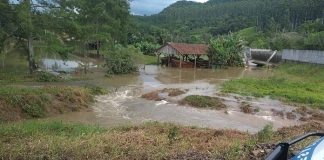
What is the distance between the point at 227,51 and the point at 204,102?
27867 mm

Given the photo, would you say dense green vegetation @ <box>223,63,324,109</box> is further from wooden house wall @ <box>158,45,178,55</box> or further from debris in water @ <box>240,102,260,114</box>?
wooden house wall @ <box>158,45,178,55</box>

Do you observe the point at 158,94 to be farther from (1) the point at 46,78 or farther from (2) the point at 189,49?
(2) the point at 189,49

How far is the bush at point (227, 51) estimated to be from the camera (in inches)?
1869

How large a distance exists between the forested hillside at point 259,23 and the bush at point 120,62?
20946 mm

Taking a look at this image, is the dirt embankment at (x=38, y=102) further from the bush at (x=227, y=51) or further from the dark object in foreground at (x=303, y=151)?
the bush at (x=227, y=51)

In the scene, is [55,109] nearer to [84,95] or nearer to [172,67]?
[84,95]

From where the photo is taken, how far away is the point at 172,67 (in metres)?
46.1

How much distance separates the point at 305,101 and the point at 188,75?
16.6 meters

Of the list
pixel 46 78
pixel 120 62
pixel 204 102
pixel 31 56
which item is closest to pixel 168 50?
pixel 120 62

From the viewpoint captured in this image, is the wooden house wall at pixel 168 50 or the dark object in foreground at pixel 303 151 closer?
the dark object in foreground at pixel 303 151

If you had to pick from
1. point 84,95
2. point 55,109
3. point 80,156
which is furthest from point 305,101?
point 80,156

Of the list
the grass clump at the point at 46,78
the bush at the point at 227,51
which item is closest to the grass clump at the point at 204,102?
the grass clump at the point at 46,78

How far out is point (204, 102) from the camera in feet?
71.4

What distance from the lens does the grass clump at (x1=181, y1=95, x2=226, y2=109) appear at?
70.2 ft
